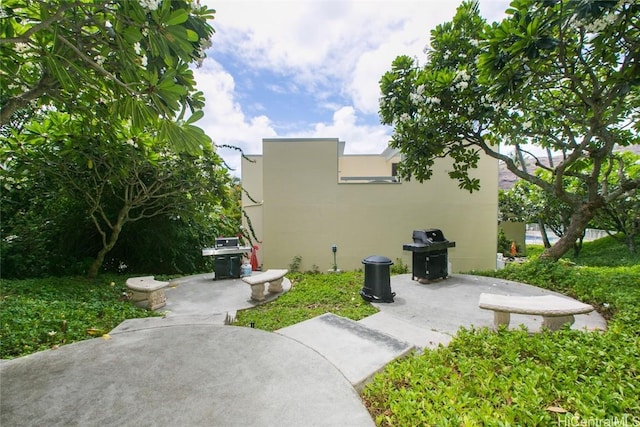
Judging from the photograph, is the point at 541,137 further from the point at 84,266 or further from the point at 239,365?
the point at 84,266

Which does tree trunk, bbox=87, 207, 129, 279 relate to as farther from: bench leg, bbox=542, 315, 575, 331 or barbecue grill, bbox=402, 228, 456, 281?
bench leg, bbox=542, 315, 575, 331

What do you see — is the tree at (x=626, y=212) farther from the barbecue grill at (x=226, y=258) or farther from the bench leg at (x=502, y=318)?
the barbecue grill at (x=226, y=258)

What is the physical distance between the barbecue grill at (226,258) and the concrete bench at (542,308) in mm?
5438

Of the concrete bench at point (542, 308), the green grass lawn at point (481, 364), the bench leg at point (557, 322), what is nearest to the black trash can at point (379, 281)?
the green grass lawn at point (481, 364)

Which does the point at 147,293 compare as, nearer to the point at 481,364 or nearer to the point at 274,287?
the point at 274,287

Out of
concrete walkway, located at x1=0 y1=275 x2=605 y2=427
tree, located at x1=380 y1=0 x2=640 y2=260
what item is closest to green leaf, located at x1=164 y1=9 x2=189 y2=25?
concrete walkway, located at x1=0 y1=275 x2=605 y2=427

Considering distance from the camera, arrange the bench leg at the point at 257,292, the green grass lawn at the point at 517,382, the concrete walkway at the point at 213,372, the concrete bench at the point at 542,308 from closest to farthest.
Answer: the green grass lawn at the point at 517,382
the concrete walkway at the point at 213,372
the concrete bench at the point at 542,308
the bench leg at the point at 257,292

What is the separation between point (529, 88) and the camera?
4.50 metres

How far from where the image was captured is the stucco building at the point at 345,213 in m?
8.51

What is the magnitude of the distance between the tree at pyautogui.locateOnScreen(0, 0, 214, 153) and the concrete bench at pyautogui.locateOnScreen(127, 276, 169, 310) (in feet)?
9.79

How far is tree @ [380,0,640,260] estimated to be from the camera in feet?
12.6

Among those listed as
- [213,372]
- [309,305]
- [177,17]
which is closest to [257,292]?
[309,305]

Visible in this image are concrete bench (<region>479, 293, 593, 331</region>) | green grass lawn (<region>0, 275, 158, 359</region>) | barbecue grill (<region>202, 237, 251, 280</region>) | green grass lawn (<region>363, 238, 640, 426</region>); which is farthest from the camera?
barbecue grill (<region>202, 237, 251, 280</region>)

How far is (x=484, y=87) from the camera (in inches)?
220
